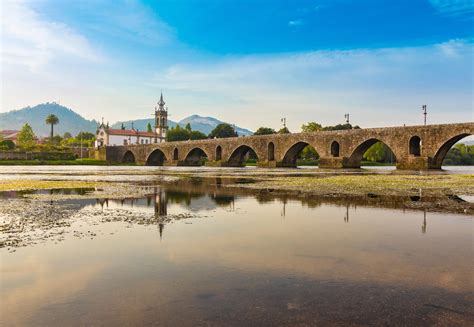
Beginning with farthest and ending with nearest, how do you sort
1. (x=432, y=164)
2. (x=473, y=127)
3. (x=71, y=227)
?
(x=432, y=164) < (x=473, y=127) < (x=71, y=227)

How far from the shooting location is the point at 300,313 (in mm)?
4828

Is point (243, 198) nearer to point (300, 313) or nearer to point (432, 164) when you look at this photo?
point (300, 313)

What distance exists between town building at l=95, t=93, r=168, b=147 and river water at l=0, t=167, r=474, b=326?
16408 cm

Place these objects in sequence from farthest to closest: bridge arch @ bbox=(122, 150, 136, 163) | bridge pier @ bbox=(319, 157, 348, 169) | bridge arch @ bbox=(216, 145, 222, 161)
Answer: bridge arch @ bbox=(122, 150, 136, 163), bridge arch @ bbox=(216, 145, 222, 161), bridge pier @ bbox=(319, 157, 348, 169)

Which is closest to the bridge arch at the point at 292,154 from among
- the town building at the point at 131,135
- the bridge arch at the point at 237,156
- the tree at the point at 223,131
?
the bridge arch at the point at 237,156

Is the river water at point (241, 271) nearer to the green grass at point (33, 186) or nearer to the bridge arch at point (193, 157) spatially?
the green grass at point (33, 186)

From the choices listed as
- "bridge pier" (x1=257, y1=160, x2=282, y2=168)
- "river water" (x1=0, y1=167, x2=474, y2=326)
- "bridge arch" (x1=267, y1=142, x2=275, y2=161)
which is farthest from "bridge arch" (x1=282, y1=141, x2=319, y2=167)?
"river water" (x1=0, y1=167, x2=474, y2=326)

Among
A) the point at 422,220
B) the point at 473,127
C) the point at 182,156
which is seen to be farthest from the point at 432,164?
the point at 182,156

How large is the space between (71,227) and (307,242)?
18.9 feet

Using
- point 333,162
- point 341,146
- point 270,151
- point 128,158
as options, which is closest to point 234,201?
point 341,146

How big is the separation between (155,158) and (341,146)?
67378mm

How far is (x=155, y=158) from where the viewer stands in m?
119

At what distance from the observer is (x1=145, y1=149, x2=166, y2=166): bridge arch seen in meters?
114

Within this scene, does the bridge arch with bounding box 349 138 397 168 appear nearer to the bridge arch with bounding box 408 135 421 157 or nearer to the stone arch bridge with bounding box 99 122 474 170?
the stone arch bridge with bounding box 99 122 474 170
